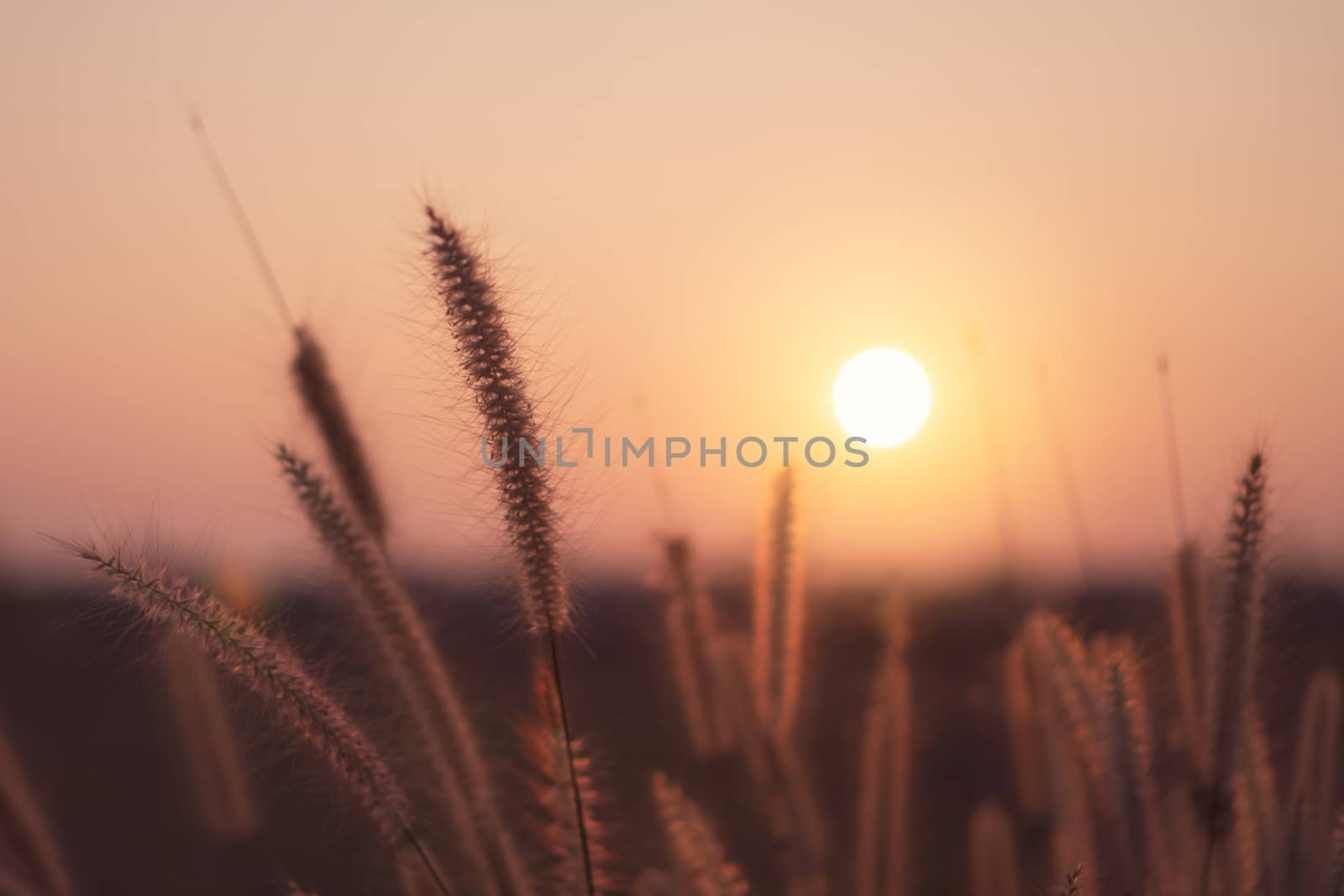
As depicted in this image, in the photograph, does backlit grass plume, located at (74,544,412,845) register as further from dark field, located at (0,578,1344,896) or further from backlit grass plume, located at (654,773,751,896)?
backlit grass plume, located at (654,773,751,896)

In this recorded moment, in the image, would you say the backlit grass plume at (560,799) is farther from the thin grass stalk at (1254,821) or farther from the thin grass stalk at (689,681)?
the thin grass stalk at (1254,821)

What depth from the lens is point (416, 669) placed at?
151 centimetres

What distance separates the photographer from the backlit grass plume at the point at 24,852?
5.77 feet

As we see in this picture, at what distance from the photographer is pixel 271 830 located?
10.5ft

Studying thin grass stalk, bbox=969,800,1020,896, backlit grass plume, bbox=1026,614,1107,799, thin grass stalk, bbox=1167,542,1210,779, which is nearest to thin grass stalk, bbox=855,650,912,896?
thin grass stalk, bbox=969,800,1020,896

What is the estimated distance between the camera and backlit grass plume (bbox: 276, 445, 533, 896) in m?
1.48

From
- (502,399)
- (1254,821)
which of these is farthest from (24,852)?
(1254,821)

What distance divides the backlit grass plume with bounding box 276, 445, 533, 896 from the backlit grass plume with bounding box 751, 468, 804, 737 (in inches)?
31.4

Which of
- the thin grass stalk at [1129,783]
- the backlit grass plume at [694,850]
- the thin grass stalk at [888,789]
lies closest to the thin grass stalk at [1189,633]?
Result: the thin grass stalk at [1129,783]

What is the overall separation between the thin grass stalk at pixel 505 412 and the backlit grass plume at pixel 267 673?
289mm

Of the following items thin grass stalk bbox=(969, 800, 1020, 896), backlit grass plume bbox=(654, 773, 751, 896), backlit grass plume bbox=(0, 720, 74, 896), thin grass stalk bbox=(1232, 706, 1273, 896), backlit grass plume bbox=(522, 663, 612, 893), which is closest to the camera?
backlit grass plume bbox=(522, 663, 612, 893)

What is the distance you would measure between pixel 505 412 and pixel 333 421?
2.81ft

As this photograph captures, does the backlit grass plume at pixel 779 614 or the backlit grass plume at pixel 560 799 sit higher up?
the backlit grass plume at pixel 779 614

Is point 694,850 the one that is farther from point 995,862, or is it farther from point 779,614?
point 995,862
